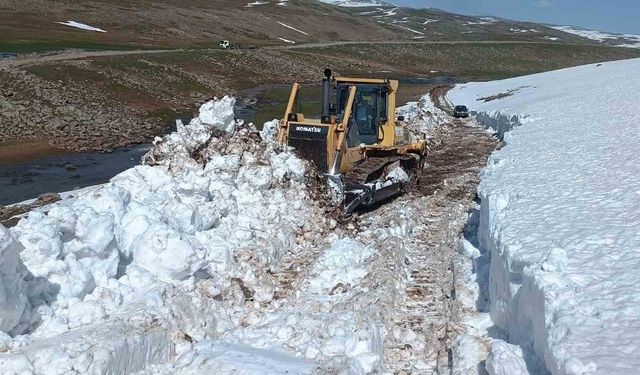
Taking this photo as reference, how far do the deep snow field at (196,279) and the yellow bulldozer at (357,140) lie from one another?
136 centimetres

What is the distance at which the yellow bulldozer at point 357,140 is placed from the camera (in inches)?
536

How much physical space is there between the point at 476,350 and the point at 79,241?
473 centimetres

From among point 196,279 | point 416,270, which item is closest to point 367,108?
point 416,270

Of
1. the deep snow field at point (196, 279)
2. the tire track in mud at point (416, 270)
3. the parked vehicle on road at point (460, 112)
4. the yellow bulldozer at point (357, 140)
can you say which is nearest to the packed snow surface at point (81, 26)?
the parked vehicle on road at point (460, 112)

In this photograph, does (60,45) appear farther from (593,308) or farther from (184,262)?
(593,308)

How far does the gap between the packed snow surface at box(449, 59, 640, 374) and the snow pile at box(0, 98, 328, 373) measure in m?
3.33

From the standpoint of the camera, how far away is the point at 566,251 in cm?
762

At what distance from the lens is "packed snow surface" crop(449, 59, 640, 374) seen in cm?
571

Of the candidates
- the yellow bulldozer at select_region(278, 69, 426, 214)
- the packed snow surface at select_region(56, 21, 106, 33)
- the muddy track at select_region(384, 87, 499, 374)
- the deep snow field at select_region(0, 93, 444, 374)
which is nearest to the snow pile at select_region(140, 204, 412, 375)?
the deep snow field at select_region(0, 93, 444, 374)

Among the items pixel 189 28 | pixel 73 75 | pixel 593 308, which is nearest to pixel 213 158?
pixel 593 308

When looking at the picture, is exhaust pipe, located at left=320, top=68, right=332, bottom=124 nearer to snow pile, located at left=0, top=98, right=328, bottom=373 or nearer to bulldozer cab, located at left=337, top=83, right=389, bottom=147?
bulldozer cab, located at left=337, top=83, right=389, bottom=147

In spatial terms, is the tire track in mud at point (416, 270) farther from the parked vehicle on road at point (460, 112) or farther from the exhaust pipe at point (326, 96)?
the parked vehicle on road at point (460, 112)

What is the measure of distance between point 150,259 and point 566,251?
5005 mm

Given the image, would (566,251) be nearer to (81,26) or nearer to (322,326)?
(322,326)
